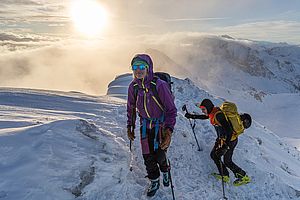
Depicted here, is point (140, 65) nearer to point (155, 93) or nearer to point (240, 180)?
point (155, 93)

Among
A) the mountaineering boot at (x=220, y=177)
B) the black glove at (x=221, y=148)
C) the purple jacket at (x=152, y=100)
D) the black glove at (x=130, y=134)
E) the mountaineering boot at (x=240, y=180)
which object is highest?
the purple jacket at (x=152, y=100)

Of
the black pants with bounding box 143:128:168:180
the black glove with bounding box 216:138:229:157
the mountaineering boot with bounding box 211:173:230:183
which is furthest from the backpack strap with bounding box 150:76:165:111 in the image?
the mountaineering boot with bounding box 211:173:230:183

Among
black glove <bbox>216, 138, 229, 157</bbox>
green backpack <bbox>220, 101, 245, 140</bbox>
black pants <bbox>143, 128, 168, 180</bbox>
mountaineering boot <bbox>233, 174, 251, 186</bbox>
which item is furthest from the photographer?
mountaineering boot <bbox>233, 174, 251, 186</bbox>

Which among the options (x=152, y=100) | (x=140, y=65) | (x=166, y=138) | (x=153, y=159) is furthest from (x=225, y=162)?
(x=140, y=65)

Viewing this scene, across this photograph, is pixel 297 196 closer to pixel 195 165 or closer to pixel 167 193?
pixel 195 165

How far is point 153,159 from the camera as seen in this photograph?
7.05 metres

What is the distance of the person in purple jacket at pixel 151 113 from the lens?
6410 millimetres

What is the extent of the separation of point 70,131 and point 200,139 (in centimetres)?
504

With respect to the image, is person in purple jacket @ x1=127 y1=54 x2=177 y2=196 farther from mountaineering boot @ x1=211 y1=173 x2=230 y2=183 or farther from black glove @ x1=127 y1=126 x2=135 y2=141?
mountaineering boot @ x1=211 y1=173 x2=230 y2=183

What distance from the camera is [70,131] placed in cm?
779

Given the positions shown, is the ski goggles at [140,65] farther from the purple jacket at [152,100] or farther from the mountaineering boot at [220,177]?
the mountaineering boot at [220,177]

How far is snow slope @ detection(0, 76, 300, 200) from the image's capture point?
20.2 ft

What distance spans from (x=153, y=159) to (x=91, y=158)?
1554 mm

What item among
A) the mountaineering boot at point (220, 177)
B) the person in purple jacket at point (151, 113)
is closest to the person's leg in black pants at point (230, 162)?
the mountaineering boot at point (220, 177)
